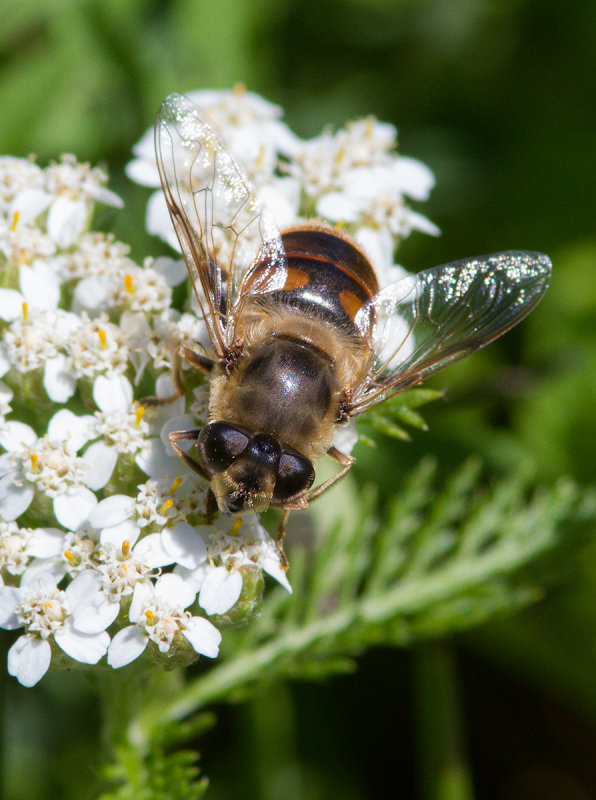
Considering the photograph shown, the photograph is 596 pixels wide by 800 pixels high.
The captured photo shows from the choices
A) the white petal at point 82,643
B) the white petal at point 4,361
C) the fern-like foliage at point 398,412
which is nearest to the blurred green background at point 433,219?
the white petal at point 4,361

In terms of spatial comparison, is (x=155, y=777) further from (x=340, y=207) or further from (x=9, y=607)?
(x=340, y=207)

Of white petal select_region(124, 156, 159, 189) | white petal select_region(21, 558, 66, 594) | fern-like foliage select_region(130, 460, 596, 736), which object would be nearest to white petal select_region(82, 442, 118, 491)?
white petal select_region(21, 558, 66, 594)

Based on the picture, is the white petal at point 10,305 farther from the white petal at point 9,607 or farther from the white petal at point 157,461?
the white petal at point 9,607

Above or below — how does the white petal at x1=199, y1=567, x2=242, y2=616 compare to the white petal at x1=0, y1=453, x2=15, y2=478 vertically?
below

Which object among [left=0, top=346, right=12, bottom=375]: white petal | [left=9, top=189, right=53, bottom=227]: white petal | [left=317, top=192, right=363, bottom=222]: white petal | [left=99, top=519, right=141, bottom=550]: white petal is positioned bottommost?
[left=99, top=519, right=141, bottom=550]: white petal

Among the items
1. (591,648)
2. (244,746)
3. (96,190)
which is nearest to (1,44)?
(96,190)

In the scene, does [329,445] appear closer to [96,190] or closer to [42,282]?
[42,282]

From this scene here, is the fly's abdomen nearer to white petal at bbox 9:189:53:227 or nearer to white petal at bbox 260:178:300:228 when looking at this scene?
white petal at bbox 260:178:300:228
